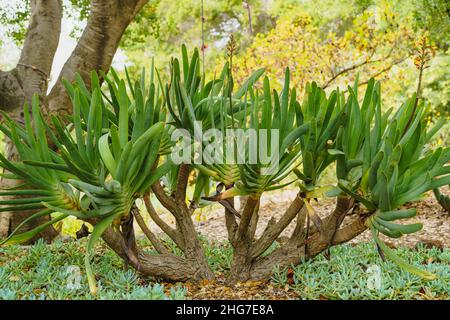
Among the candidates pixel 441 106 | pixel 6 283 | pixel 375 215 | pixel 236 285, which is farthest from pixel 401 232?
pixel 441 106

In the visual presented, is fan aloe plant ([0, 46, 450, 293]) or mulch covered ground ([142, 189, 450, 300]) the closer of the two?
fan aloe plant ([0, 46, 450, 293])

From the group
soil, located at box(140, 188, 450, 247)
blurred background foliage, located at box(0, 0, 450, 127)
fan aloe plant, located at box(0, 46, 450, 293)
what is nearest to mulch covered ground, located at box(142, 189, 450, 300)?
soil, located at box(140, 188, 450, 247)

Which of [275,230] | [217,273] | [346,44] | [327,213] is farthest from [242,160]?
[346,44]

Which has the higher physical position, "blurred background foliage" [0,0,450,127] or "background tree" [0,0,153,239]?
"blurred background foliage" [0,0,450,127]

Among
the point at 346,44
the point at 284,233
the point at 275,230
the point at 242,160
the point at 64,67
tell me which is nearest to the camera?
the point at 242,160

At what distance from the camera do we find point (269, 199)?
5898 mm

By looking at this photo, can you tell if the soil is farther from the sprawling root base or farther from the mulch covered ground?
the sprawling root base

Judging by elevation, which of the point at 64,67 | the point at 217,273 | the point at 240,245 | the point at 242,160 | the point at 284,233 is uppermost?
the point at 64,67

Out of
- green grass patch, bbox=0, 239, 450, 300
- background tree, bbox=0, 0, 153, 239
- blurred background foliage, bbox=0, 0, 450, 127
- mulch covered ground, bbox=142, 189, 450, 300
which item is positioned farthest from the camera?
blurred background foliage, bbox=0, 0, 450, 127

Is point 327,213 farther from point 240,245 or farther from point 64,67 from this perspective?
point 240,245

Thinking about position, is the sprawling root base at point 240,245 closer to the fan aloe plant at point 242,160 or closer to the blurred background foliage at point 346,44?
the fan aloe plant at point 242,160

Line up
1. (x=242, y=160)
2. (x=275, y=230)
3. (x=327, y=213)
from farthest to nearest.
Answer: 1. (x=327, y=213)
2. (x=275, y=230)
3. (x=242, y=160)

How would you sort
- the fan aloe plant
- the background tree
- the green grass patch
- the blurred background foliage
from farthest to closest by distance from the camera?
the blurred background foliage < the background tree < the green grass patch < the fan aloe plant

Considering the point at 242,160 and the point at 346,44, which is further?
the point at 346,44
